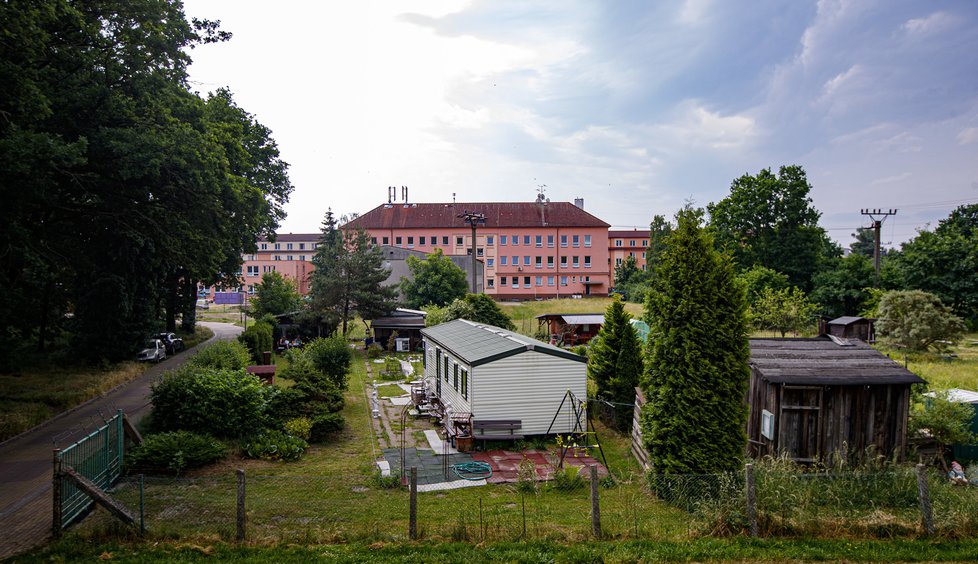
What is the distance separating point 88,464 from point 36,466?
3.90 meters

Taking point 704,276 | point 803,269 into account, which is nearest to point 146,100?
point 704,276

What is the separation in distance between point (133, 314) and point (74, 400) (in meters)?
9.40

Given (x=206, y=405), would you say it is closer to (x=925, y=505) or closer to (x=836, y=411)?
(x=925, y=505)

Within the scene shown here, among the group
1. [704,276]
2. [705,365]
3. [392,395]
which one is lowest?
[392,395]

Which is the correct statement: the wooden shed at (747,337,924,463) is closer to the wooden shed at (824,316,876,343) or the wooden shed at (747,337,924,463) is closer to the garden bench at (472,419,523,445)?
the garden bench at (472,419,523,445)

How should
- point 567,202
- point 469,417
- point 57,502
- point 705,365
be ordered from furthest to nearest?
1. point 567,202
2. point 469,417
3. point 705,365
4. point 57,502

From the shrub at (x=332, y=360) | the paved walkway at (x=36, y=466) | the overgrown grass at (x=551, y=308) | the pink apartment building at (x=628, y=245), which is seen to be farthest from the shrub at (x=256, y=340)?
the pink apartment building at (x=628, y=245)

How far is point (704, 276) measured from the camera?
12148 millimetres

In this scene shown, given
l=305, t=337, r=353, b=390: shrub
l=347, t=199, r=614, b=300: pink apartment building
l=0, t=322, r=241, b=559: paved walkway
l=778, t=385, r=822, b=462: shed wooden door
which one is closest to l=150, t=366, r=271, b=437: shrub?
l=0, t=322, r=241, b=559: paved walkway

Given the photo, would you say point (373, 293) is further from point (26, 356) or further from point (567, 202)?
point (567, 202)

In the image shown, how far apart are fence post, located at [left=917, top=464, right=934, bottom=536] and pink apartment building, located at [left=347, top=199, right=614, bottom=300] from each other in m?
64.9

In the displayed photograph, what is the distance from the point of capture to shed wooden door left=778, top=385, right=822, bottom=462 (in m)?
13.7

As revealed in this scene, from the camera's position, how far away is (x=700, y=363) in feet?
39.3

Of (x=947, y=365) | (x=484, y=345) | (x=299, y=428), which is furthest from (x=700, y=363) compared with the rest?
(x=947, y=365)
